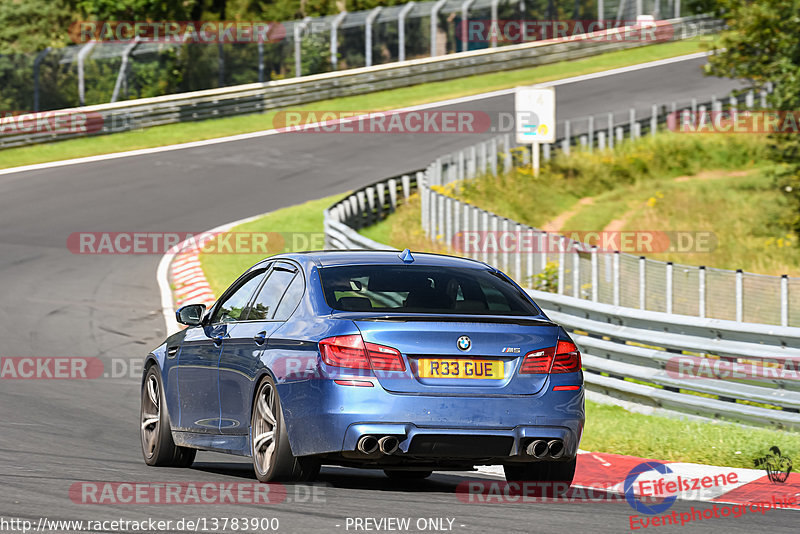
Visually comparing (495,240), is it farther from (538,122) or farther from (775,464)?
(538,122)

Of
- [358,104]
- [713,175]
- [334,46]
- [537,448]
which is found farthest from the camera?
[334,46]

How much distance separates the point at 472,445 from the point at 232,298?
8.15 ft

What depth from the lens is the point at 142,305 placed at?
19297 millimetres

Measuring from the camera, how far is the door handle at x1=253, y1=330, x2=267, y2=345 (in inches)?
311

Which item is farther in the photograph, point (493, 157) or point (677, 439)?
point (493, 157)

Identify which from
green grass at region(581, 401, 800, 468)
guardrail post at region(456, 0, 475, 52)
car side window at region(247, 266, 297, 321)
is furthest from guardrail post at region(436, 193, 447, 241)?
guardrail post at region(456, 0, 475, 52)

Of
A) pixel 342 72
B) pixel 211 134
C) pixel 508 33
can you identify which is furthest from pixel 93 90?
pixel 508 33

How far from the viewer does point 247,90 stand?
1674 inches

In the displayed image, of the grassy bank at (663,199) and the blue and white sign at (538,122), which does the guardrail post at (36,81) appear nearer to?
the grassy bank at (663,199)

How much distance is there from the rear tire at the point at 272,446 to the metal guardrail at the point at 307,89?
28.9m

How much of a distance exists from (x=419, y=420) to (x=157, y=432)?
287 cm

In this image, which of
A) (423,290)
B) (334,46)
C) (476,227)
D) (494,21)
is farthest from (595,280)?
(494,21)

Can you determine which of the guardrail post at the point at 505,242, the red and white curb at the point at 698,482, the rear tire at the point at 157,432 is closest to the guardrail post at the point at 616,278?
the guardrail post at the point at 505,242

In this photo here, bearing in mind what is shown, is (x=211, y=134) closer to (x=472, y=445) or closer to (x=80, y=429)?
(x=80, y=429)
